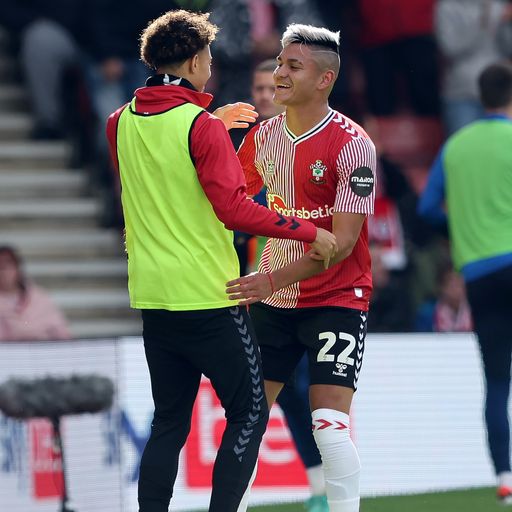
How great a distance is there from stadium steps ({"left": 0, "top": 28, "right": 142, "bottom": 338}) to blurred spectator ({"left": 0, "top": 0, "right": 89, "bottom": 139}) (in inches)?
14.0

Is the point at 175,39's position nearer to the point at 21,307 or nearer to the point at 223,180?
the point at 223,180

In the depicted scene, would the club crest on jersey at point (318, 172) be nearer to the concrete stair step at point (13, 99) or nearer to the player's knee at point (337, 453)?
the player's knee at point (337, 453)

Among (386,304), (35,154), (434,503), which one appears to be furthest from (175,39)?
(35,154)

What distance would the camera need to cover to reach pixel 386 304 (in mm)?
10891

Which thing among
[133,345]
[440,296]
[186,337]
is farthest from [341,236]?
[440,296]

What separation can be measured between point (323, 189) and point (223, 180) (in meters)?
0.74

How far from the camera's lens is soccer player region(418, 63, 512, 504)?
300 inches

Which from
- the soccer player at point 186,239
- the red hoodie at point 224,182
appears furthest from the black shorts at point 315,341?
the red hoodie at point 224,182

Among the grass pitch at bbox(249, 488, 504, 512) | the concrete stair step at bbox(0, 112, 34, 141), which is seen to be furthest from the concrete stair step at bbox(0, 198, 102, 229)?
the grass pitch at bbox(249, 488, 504, 512)

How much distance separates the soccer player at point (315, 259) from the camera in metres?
6.03

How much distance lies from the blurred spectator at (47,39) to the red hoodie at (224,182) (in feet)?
20.2

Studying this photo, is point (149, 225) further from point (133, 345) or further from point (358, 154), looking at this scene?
point (133, 345)

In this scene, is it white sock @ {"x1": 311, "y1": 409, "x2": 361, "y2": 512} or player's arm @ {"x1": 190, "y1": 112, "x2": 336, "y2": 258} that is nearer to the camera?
player's arm @ {"x1": 190, "y1": 112, "x2": 336, "y2": 258}

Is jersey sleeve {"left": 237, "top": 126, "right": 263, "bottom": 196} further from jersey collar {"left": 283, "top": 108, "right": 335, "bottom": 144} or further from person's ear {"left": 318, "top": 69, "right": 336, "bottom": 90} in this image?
person's ear {"left": 318, "top": 69, "right": 336, "bottom": 90}
